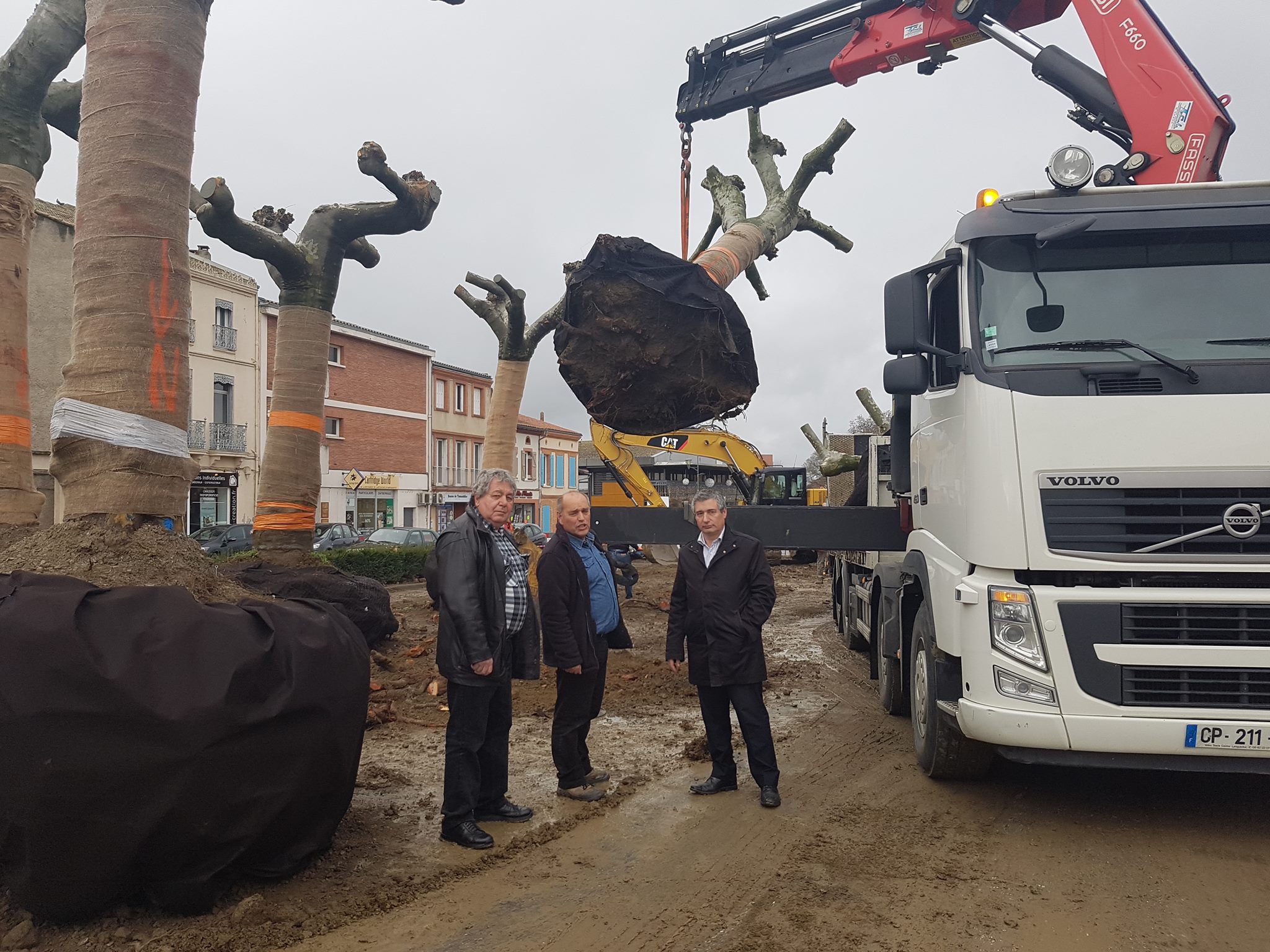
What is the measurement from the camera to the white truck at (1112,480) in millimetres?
4469

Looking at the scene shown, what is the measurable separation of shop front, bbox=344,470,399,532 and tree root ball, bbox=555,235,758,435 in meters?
34.9

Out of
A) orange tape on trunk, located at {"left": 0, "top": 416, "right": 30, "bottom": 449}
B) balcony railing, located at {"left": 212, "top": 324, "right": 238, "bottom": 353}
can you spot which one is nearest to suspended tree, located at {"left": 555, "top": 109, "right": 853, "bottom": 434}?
orange tape on trunk, located at {"left": 0, "top": 416, "right": 30, "bottom": 449}

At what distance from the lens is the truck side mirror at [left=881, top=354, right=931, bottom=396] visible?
5516 mm

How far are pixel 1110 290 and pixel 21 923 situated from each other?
5.61m

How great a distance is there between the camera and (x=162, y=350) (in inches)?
185

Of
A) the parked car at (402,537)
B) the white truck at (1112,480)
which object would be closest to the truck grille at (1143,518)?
the white truck at (1112,480)

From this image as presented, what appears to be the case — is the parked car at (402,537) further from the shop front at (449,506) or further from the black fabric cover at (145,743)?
the black fabric cover at (145,743)

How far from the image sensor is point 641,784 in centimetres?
584

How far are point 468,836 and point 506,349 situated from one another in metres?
8.40

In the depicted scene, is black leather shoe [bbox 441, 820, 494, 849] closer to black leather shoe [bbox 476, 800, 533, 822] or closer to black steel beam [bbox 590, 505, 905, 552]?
black leather shoe [bbox 476, 800, 533, 822]

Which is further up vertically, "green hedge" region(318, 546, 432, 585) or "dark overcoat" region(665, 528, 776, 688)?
"dark overcoat" region(665, 528, 776, 688)

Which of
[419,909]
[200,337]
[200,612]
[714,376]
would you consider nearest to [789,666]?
[714,376]

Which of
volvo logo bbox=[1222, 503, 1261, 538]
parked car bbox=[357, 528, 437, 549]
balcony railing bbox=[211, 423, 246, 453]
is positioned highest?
balcony railing bbox=[211, 423, 246, 453]

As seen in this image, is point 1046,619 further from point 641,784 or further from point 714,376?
point 714,376
